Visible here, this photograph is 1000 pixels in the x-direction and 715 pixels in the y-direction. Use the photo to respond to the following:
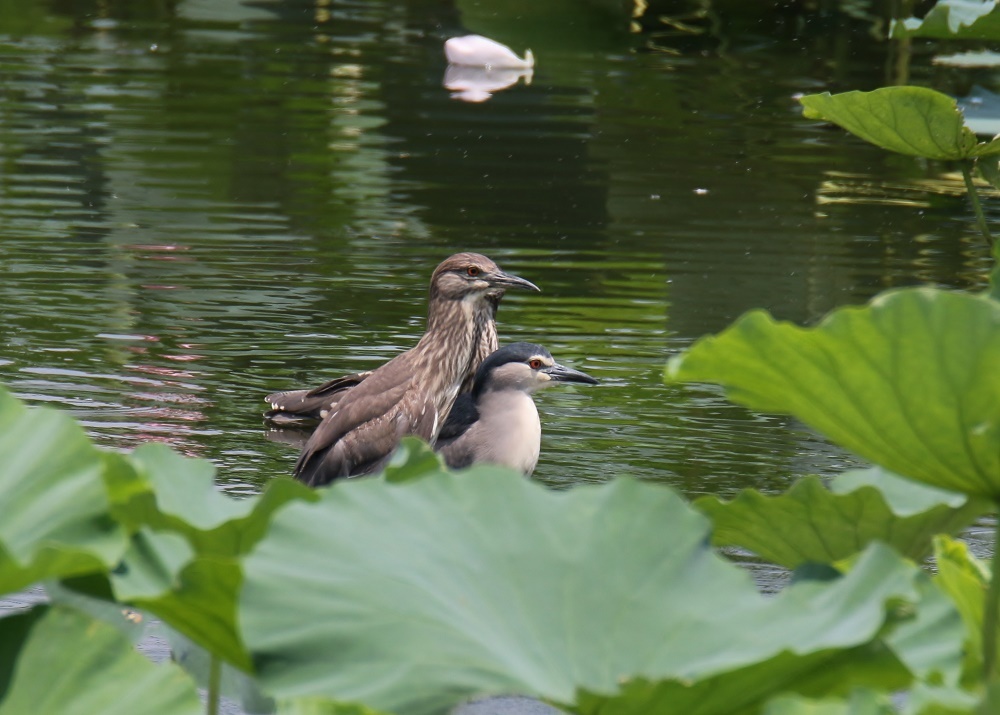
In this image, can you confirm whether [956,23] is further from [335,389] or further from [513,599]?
[513,599]

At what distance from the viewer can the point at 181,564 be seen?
171cm

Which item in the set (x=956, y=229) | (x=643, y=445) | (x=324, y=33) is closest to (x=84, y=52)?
(x=324, y=33)

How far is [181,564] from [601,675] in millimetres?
471

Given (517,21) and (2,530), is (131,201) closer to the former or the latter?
(517,21)

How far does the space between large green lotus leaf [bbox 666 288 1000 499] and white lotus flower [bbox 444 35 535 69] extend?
549 inches

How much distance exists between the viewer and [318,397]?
248 inches

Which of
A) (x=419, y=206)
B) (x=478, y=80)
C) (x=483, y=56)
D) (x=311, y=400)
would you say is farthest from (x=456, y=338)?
(x=483, y=56)

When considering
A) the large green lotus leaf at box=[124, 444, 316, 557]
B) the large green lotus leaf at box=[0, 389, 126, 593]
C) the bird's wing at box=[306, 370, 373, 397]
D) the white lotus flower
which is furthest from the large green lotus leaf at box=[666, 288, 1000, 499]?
the white lotus flower

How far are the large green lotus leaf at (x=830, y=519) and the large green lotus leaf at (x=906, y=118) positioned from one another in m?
1.74

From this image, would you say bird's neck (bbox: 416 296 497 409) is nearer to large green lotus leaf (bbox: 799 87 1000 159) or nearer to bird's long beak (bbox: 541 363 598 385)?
bird's long beak (bbox: 541 363 598 385)

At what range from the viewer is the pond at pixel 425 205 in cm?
691

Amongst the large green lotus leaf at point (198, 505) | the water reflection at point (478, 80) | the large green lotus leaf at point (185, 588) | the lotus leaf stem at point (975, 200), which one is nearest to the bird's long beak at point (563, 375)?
the lotus leaf stem at point (975, 200)

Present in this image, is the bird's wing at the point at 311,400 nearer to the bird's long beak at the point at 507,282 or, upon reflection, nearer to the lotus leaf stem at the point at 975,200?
the bird's long beak at the point at 507,282

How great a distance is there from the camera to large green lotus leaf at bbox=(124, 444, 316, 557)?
68.6 inches
